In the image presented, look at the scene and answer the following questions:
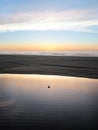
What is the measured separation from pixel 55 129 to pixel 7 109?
11.4 feet

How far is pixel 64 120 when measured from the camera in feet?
31.4

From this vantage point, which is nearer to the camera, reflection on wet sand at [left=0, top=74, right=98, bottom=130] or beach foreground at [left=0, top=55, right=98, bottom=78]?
reflection on wet sand at [left=0, top=74, right=98, bottom=130]

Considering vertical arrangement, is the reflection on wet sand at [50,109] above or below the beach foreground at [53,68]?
above

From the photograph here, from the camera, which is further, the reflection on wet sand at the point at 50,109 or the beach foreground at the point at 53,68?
the beach foreground at the point at 53,68

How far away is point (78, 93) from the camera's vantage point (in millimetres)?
15445

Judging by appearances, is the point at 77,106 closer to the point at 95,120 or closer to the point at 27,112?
the point at 95,120

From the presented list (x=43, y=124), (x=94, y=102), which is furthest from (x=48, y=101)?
(x=43, y=124)

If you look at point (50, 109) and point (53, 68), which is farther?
point (53, 68)

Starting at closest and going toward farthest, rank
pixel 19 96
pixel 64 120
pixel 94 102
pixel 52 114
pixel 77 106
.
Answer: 1. pixel 64 120
2. pixel 52 114
3. pixel 77 106
4. pixel 94 102
5. pixel 19 96

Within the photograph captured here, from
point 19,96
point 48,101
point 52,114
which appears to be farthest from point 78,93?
point 52,114

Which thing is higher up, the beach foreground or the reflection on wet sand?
the reflection on wet sand

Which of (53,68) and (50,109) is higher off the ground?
(50,109)

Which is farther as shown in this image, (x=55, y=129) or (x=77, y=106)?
(x=77, y=106)

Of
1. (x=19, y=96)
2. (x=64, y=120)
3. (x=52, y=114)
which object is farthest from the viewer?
(x=19, y=96)
